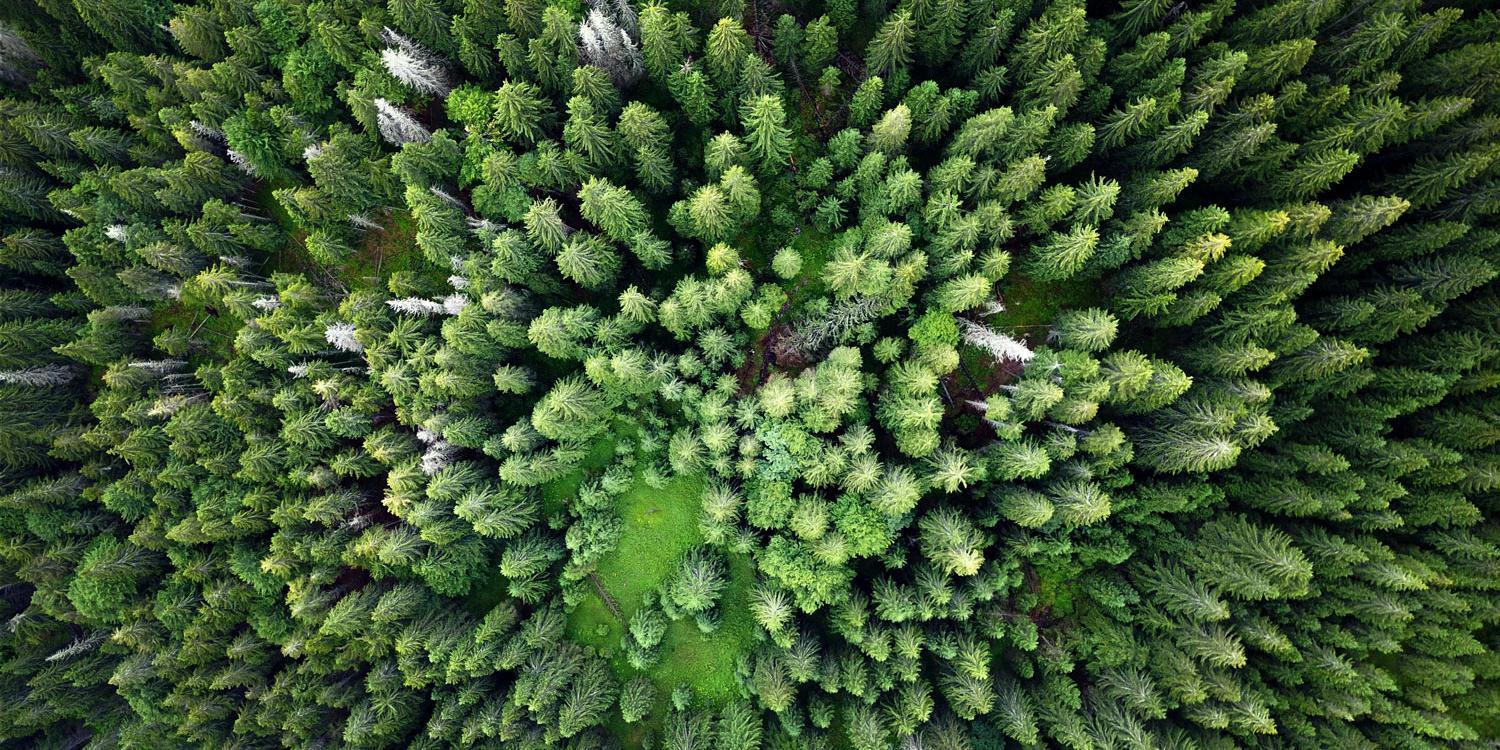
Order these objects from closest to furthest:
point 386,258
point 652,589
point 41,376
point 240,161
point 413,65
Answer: point 413,65, point 240,161, point 41,376, point 652,589, point 386,258

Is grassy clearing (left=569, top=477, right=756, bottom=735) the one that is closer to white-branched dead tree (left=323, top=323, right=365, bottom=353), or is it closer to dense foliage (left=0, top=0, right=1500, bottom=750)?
dense foliage (left=0, top=0, right=1500, bottom=750)

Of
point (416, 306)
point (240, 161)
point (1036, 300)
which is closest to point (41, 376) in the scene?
point (240, 161)

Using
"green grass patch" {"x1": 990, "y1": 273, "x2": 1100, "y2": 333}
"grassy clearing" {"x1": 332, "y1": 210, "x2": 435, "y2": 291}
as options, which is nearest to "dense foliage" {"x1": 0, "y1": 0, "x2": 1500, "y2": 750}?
"green grass patch" {"x1": 990, "y1": 273, "x2": 1100, "y2": 333}

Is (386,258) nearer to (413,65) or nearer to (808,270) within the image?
(413,65)

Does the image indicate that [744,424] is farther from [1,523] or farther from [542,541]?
[1,523]

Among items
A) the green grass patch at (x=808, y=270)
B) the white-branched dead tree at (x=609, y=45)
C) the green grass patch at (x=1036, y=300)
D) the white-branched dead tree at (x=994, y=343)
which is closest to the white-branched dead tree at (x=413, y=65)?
the white-branched dead tree at (x=609, y=45)

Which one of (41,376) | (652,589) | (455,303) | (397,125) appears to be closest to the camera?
(455,303)

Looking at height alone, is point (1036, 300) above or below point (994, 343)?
below
